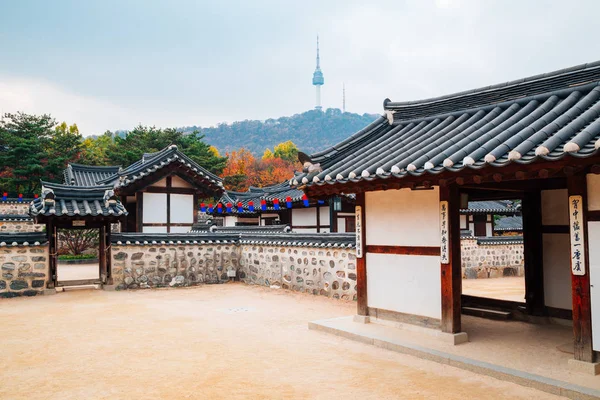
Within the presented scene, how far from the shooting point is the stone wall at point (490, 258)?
2097 cm

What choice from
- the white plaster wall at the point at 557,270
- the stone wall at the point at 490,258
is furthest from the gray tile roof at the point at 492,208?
the white plaster wall at the point at 557,270

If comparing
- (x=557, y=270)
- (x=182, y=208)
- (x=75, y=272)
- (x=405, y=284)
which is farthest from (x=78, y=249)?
(x=557, y=270)

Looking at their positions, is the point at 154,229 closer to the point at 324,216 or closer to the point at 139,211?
the point at 139,211

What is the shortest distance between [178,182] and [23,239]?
8.25 m

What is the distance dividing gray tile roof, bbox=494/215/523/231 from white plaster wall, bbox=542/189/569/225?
25711 millimetres

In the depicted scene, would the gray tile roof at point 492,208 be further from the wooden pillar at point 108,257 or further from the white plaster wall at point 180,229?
the wooden pillar at point 108,257

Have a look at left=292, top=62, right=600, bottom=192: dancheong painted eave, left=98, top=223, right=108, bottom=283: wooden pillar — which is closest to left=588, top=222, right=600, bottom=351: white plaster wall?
left=292, top=62, right=600, bottom=192: dancheong painted eave

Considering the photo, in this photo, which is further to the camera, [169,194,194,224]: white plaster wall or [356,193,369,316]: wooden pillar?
[169,194,194,224]: white plaster wall

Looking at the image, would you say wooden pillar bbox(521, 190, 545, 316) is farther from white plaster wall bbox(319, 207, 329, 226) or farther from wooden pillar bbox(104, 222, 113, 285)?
white plaster wall bbox(319, 207, 329, 226)

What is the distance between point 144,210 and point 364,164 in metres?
15.0

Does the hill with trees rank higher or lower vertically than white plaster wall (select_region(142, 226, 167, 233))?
higher

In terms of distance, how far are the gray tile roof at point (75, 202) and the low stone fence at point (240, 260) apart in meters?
1.18

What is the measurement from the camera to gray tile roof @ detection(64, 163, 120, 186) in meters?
31.0

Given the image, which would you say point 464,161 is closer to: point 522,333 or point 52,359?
point 522,333
